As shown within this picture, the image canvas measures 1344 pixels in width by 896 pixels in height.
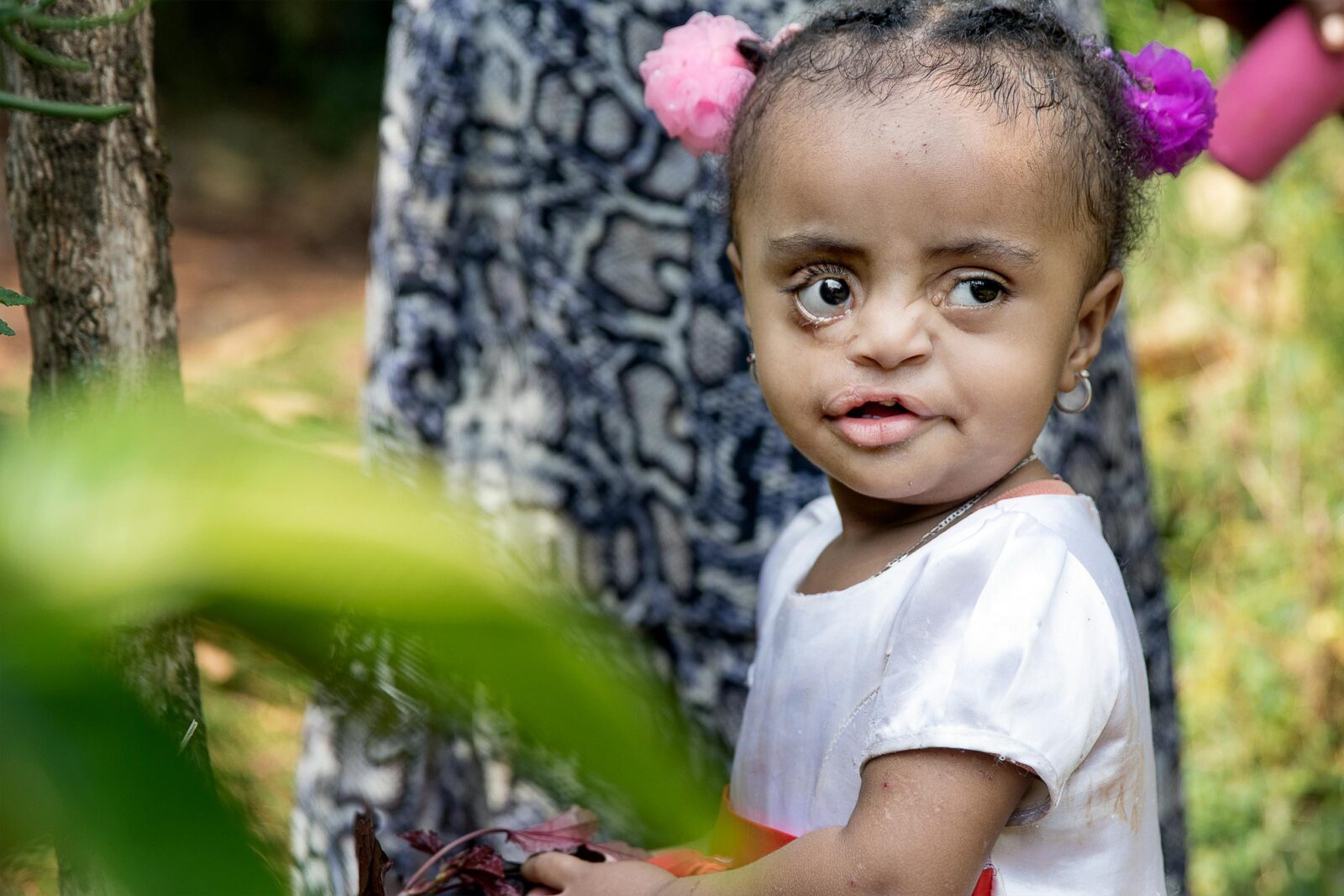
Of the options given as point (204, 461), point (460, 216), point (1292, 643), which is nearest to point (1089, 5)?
point (460, 216)

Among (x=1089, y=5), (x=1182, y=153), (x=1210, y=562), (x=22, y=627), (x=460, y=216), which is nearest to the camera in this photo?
(x=22, y=627)

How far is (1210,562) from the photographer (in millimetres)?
3410

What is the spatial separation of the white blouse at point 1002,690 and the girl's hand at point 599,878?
0.16 m

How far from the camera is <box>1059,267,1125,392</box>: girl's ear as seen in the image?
3.72ft

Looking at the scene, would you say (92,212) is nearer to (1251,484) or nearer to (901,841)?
(901,841)

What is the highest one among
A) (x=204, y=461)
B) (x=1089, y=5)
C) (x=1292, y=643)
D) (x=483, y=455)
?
(x=1089, y=5)

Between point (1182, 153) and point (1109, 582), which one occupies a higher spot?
point (1182, 153)

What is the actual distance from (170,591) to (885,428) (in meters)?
0.75

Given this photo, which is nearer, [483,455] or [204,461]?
[204,461]

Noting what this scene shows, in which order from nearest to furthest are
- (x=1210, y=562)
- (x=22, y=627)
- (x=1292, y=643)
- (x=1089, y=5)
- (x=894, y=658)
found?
(x=22, y=627), (x=894, y=658), (x=1089, y=5), (x=1292, y=643), (x=1210, y=562)

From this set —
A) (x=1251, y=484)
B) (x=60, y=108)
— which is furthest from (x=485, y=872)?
(x=1251, y=484)

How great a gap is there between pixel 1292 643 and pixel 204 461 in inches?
124

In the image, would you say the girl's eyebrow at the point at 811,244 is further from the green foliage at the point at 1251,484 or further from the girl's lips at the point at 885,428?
the green foliage at the point at 1251,484

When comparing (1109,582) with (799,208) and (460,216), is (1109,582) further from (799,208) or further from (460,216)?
(460,216)
